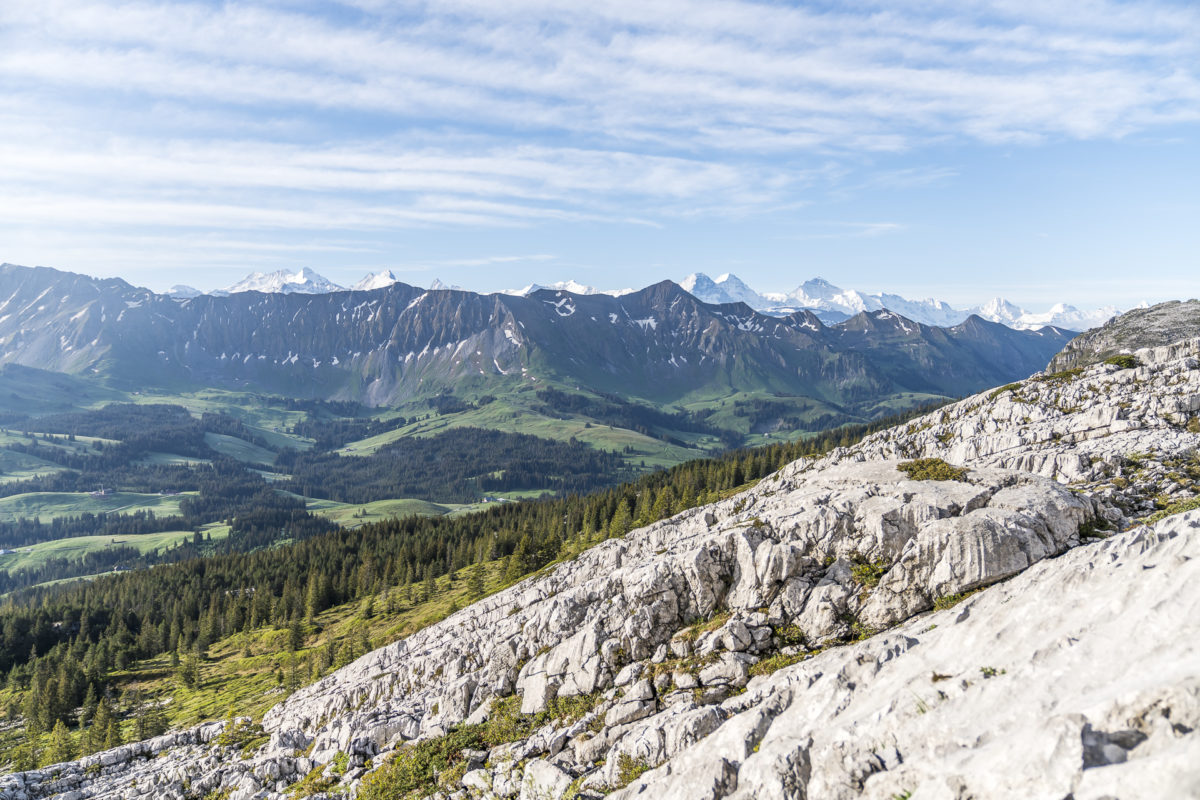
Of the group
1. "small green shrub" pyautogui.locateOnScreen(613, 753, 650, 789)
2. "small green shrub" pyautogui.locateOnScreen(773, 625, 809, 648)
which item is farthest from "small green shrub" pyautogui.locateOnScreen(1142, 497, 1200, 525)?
"small green shrub" pyautogui.locateOnScreen(613, 753, 650, 789)

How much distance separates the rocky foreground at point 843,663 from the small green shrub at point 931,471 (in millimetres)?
378

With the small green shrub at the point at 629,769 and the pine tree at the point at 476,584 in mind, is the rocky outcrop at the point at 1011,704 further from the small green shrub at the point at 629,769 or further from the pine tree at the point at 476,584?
the pine tree at the point at 476,584

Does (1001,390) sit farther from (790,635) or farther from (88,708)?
(88,708)

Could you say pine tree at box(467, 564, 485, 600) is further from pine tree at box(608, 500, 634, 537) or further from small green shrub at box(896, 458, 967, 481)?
small green shrub at box(896, 458, 967, 481)

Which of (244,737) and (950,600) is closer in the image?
(950,600)

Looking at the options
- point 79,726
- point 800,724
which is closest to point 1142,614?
point 800,724

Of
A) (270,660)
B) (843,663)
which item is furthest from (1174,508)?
(270,660)

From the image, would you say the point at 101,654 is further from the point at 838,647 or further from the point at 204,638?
the point at 838,647

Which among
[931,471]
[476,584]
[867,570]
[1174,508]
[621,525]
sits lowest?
[476,584]

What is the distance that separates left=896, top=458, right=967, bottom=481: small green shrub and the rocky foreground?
0.38 metres

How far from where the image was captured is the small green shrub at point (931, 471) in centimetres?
4353

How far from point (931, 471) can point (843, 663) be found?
27.3 metres

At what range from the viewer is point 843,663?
24.2 m

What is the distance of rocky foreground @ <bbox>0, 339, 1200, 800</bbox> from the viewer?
52.1 ft
